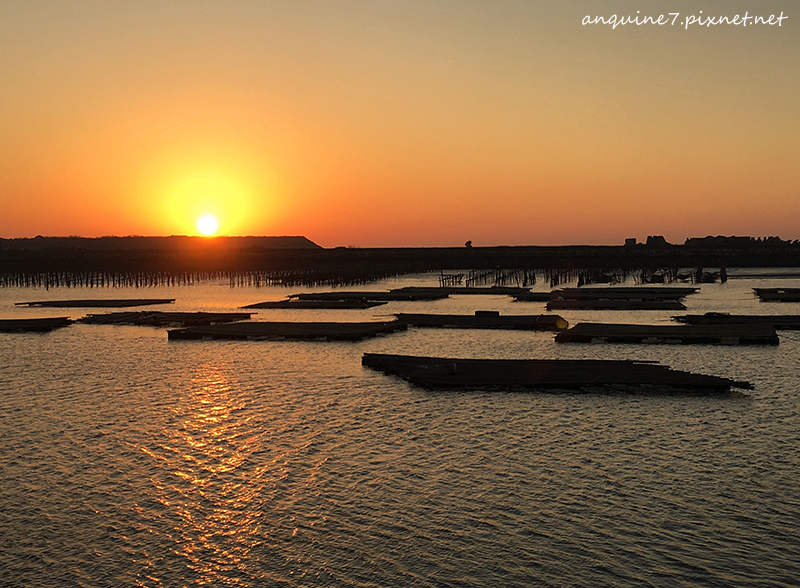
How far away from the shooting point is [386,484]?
72.7 ft

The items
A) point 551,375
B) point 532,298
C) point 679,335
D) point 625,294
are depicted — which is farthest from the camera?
point 532,298

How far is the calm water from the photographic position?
16750 mm

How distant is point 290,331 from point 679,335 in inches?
1056

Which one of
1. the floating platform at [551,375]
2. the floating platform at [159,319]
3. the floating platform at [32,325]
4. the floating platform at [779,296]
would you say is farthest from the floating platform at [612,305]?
the floating platform at [32,325]

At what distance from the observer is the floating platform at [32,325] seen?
64312mm

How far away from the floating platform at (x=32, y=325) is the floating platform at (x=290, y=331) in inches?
494

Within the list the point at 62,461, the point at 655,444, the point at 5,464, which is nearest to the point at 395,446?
the point at 655,444

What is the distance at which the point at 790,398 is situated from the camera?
33312 mm

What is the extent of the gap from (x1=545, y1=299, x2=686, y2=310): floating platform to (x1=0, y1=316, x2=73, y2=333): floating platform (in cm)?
4547

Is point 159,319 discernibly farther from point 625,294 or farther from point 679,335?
point 625,294

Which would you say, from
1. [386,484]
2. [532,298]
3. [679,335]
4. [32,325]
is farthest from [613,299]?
[386,484]

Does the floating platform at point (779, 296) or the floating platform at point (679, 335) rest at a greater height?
the floating platform at point (779, 296)

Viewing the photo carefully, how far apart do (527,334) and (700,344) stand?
497 inches

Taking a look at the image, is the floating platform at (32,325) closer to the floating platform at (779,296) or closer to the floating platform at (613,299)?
the floating platform at (613,299)
